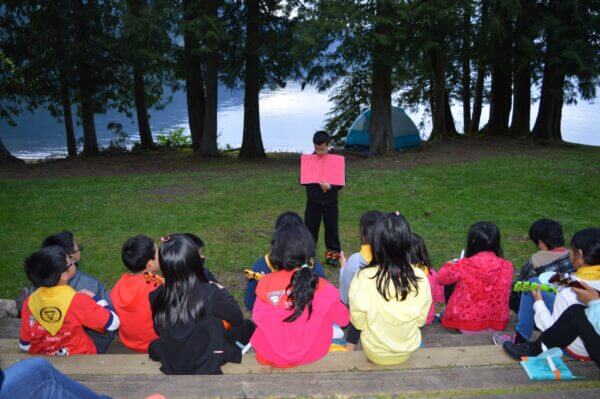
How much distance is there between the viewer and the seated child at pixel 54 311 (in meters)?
3.30

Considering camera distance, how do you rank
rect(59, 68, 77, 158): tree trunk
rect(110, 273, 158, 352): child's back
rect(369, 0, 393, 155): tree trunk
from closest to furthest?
1. rect(110, 273, 158, 352): child's back
2. rect(369, 0, 393, 155): tree trunk
3. rect(59, 68, 77, 158): tree trunk

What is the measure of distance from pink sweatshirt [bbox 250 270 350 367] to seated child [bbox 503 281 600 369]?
1290 mm

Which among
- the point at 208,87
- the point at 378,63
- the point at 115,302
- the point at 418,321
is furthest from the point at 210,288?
the point at 208,87

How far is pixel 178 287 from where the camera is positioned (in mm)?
3109

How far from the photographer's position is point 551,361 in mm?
3104

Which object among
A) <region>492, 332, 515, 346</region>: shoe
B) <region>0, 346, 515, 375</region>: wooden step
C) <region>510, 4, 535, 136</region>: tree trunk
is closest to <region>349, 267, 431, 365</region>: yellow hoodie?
<region>0, 346, 515, 375</region>: wooden step

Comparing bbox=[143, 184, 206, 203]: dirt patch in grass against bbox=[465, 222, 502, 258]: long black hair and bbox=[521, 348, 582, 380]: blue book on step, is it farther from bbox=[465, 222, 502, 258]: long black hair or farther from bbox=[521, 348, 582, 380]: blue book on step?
bbox=[521, 348, 582, 380]: blue book on step

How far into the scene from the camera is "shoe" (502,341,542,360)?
3359 mm

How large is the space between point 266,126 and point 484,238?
4231cm

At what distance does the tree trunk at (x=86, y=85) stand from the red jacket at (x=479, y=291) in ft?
52.9

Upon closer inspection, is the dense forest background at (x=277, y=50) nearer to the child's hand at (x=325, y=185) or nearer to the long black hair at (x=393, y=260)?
the child's hand at (x=325, y=185)

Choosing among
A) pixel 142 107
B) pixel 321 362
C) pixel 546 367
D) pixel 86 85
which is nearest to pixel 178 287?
pixel 321 362

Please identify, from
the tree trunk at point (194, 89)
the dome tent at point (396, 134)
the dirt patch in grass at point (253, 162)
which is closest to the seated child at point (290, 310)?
the dirt patch in grass at point (253, 162)

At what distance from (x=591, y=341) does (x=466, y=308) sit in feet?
3.68
